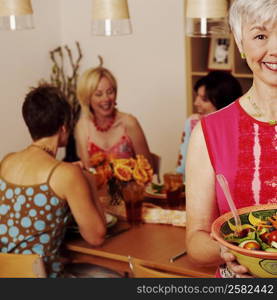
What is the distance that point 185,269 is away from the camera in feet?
7.38

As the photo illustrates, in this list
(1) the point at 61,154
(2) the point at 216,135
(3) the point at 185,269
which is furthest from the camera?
(1) the point at 61,154

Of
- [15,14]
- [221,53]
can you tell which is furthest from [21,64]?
[15,14]

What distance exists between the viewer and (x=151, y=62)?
197 inches

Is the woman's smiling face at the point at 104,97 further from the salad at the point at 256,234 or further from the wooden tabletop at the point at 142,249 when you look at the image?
the salad at the point at 256,234

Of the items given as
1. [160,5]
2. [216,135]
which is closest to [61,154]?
[160,5]

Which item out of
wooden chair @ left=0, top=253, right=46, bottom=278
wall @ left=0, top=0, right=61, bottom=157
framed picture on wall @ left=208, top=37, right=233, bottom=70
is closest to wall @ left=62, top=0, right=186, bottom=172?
wall @ left=0, top=0, right=61, bottom=157

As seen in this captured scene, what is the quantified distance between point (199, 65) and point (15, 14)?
7.41 feet

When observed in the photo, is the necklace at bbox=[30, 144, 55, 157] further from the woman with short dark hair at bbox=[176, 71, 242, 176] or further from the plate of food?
the woman with short dark hair at bbox=[176, 71, 242, 176]

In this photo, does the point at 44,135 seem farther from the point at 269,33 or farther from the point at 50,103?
the point at 269,33

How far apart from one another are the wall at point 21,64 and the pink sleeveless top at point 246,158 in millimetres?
3587

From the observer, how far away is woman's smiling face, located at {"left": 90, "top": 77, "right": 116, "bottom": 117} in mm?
3953

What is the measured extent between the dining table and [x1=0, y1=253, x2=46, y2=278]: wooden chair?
0.36m

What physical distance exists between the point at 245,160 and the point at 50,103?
1.29 meters
